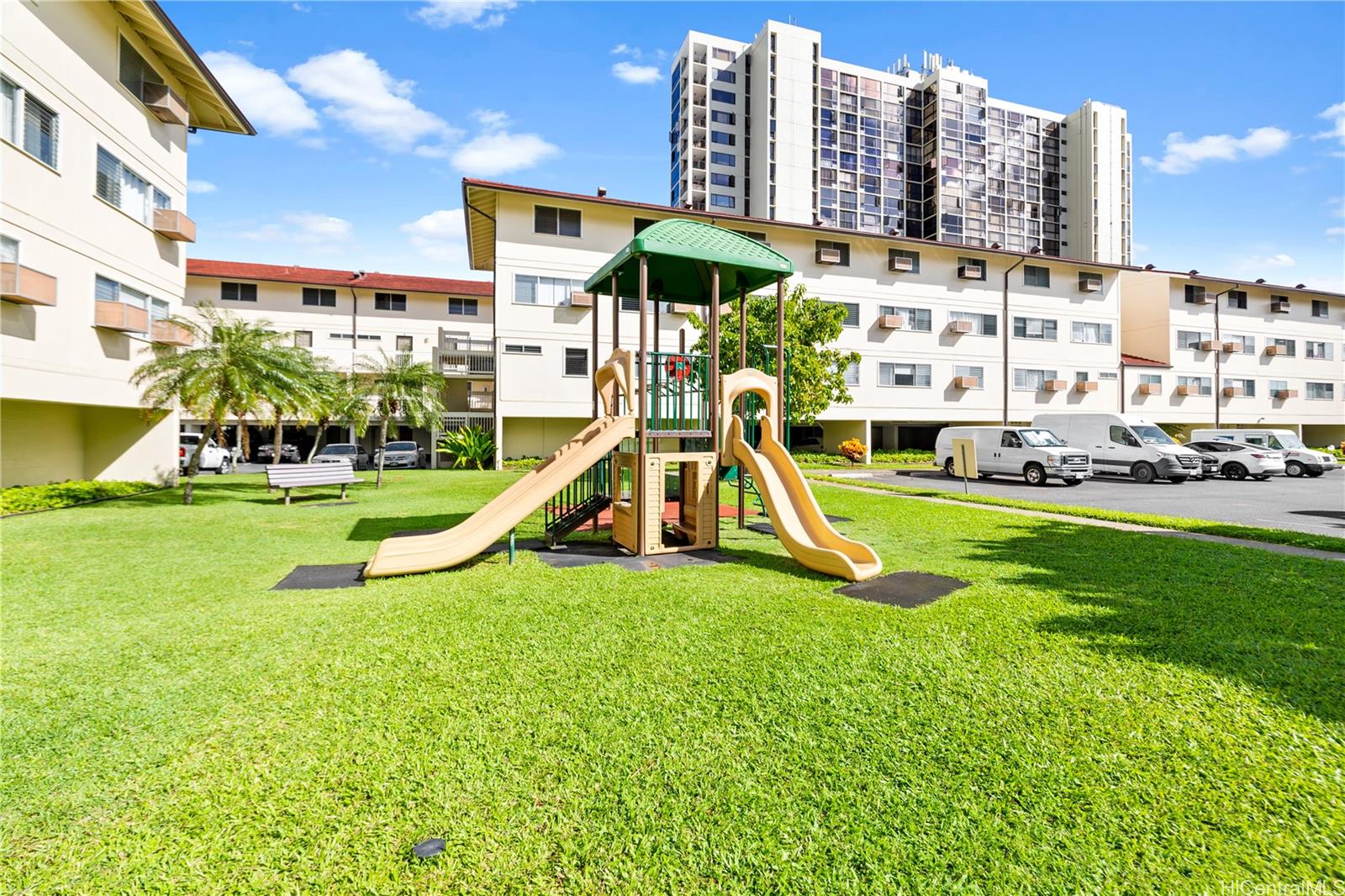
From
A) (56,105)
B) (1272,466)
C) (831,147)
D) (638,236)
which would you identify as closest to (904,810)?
(638,236)

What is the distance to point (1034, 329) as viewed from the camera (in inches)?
1468

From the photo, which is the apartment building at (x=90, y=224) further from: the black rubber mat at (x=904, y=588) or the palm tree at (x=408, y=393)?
the black rubber mat at (x=904, y=588)


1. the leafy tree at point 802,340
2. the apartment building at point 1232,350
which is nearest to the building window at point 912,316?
the leafy tree at point 802,340

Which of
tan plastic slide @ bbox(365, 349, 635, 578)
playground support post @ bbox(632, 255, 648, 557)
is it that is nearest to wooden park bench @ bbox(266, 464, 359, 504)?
tan plastic slide @ bbox(365, 349, 635, 578)

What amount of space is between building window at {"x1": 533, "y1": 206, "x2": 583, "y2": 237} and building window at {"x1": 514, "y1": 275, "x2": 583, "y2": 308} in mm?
2282

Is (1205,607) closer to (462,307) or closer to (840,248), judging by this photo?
(840,248)

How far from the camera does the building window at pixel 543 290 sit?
92.4 ft

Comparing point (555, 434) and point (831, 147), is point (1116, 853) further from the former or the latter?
point (831, 147)

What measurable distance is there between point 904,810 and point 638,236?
8.11 meters

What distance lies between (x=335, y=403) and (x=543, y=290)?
11148mm

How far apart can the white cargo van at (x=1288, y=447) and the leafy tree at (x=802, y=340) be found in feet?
57.2

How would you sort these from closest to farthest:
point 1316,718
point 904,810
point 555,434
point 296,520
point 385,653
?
point 904,810 → point 1316,718 → point 385,653 → point 296,520 → point 555,434

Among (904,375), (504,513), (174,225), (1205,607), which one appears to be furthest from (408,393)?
(904,375)

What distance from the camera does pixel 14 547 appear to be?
9.15m
